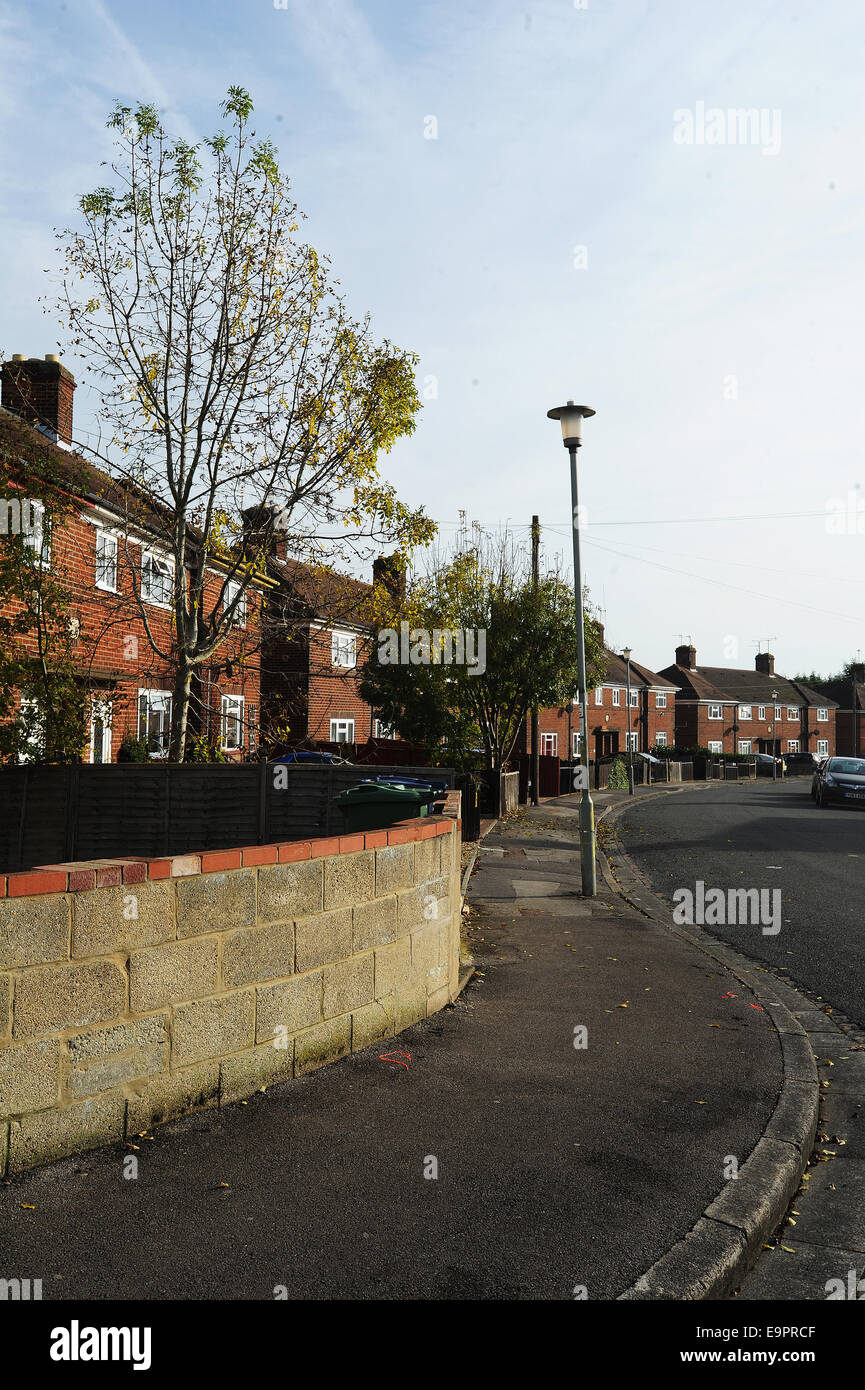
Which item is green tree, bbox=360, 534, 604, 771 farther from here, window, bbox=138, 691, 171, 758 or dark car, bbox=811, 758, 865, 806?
dark car, bbox=811, 758, 865, 806

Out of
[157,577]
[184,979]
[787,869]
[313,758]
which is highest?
[157,577]

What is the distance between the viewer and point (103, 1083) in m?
4.06

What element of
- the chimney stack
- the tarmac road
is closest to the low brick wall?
the tarmac road

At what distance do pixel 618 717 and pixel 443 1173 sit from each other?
202 feet

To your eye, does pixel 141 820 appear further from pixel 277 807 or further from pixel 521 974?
pixel 521 974

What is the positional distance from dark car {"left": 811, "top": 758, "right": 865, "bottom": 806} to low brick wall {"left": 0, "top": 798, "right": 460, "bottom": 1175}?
2672 cm

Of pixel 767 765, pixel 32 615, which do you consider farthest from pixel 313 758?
pixel 767 765

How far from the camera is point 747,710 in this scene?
267 ft

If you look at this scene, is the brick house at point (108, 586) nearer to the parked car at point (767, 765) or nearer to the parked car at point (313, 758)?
the parked car at point (313, 758)

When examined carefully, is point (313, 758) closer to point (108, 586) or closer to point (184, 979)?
point (108, 586)

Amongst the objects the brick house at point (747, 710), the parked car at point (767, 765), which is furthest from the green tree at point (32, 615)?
the brick house at point (747, 710)

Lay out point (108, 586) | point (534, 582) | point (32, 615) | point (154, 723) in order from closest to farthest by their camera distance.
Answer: point (32, 615) → point (108, 586) → point (154, 723) → point (534, 582)

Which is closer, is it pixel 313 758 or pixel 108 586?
pixel 108 586

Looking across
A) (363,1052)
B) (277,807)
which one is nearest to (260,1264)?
(363,1052)
